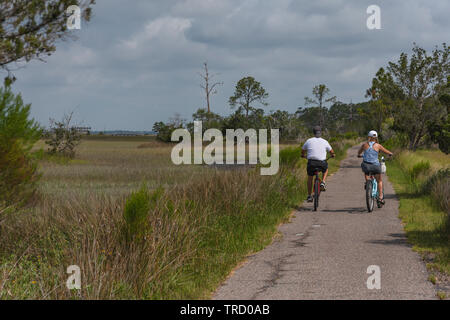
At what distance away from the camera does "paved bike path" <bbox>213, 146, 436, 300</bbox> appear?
6199 mm

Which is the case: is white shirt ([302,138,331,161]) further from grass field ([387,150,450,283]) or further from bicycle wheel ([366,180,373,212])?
grass field ([387,150,450,283])

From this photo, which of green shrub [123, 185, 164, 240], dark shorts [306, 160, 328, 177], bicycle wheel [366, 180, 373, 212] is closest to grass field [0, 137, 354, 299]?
green shrub [123, 185, 164, 240]

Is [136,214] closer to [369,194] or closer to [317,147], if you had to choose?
[317,147]

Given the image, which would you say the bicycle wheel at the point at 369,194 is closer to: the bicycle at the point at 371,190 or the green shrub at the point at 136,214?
the bicycle at the point at 371,190

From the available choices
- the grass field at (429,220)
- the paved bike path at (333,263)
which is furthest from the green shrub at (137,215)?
the grass field at (429,220)

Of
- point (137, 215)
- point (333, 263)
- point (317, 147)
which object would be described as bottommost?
point (333, 263)

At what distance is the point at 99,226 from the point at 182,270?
1.27m

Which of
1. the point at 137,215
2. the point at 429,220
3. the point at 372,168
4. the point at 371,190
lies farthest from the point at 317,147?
the point at 137,215

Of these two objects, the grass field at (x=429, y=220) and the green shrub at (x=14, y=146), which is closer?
the grass field at (x=429, y=220)

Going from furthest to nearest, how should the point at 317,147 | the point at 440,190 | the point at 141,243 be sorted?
1. the point at 440,190
2. the point at 317,147
3. the point at 141,243

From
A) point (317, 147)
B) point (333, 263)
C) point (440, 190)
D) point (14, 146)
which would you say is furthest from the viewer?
point (440, 190)

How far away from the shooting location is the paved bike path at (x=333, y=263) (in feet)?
20.3

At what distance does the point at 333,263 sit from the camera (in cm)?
768
